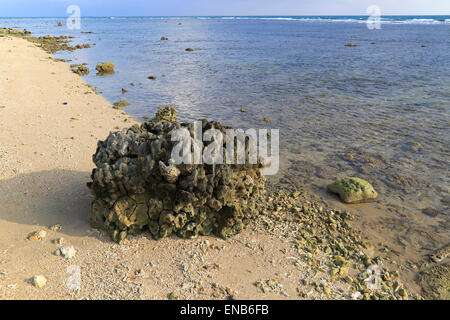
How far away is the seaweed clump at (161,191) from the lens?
5715 mm

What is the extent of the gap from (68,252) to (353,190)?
6868 millimetres

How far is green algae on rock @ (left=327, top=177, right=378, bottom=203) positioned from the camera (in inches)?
318

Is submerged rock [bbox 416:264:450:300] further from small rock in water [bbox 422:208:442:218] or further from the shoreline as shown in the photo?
small rock in water [bbox 422:208:442:218]

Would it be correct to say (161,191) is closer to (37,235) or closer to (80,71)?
(37,235)

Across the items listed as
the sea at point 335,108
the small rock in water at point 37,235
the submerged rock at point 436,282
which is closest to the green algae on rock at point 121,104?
the sea at point 335,108

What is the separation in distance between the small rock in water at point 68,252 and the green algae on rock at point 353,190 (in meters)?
6.50

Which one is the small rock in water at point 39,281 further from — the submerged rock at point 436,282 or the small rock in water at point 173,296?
the submerged rock at point 436,282

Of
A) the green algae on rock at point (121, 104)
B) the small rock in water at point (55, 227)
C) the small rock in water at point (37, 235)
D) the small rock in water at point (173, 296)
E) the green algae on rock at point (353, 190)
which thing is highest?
the green algae on rock at point (121, 104)

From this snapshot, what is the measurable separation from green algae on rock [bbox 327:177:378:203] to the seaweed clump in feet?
10.7

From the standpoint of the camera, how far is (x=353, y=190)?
812 centimetres

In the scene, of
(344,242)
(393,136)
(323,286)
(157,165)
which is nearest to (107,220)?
(157,165)

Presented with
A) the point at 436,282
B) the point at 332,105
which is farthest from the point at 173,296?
the point at 332,105

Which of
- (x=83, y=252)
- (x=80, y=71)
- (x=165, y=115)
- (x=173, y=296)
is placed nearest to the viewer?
(x=173, y=296)

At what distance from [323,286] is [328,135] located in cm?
819
